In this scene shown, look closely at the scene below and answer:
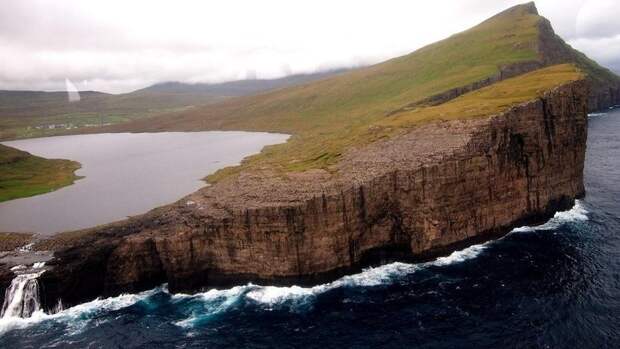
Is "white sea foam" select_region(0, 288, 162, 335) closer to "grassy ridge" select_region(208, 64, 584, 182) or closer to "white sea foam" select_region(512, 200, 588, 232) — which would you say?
"grassy ridge" select_region(208, 64, 584, 182)

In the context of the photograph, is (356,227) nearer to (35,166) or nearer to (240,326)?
(240,326)

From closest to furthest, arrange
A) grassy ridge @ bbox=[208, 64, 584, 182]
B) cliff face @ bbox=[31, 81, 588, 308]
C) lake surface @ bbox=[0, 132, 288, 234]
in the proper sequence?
cliff face @ bbox=[31, 81, 588, 308] < grassy ridge @ bbox=[208, 64, 584, 182] < lake surface @ bbox=[0, 132, 288, 234]

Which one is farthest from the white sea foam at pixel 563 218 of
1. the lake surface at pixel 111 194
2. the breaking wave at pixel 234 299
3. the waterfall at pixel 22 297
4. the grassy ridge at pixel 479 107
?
the waterfall at pixel 22 297

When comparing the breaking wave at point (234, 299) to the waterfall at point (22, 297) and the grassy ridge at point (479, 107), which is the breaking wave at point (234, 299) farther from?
the grassy ridge at point (479, 107)

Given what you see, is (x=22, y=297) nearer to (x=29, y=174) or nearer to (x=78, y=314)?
(x=78, y=314)

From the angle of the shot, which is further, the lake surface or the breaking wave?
the lake surface

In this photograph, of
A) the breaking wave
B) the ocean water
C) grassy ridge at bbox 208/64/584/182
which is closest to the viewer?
the ocean water

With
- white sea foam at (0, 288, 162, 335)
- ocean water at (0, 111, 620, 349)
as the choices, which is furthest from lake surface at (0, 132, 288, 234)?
ocean water at (0, 111, 620, 349)
